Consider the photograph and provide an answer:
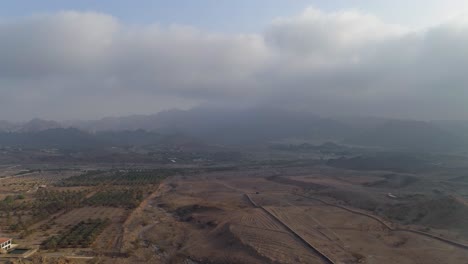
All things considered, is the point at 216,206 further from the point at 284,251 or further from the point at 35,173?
the point at 35,173

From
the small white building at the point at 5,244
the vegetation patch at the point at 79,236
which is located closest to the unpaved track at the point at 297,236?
the vegetation patch at the point at 79,236

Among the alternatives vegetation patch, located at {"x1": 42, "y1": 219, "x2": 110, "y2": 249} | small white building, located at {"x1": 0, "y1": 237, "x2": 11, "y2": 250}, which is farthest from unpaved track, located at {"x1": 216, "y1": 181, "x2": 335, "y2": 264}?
small white building, located at {"x1": 0, "y1": 237, "x2": 11, "y2": 250}

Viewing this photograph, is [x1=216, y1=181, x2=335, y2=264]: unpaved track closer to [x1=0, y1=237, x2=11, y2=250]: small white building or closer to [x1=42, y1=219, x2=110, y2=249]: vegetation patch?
[x1=42, y1=219, x2=110, y2=249]: vegetation patch

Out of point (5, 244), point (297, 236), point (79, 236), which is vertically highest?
point (297, 236)

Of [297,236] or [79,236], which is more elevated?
[297,236]

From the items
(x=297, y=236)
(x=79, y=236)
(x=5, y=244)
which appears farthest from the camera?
(x=79, y=236)

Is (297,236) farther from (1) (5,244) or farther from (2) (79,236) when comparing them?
(1) (5,244)

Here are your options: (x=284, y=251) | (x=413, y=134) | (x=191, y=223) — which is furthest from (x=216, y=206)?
(x=413, y=134)

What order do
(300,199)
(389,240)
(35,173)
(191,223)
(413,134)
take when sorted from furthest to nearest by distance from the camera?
(413,134)
(35,173)
(300,199)
(191,223)
(389,240)

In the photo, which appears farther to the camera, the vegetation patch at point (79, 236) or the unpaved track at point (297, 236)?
the vegetation patch at point (79, 236)

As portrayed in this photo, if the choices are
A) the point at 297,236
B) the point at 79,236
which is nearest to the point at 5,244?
the point at 79,236

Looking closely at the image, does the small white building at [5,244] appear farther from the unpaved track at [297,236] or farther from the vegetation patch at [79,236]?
the unpaved track at [297,236]
